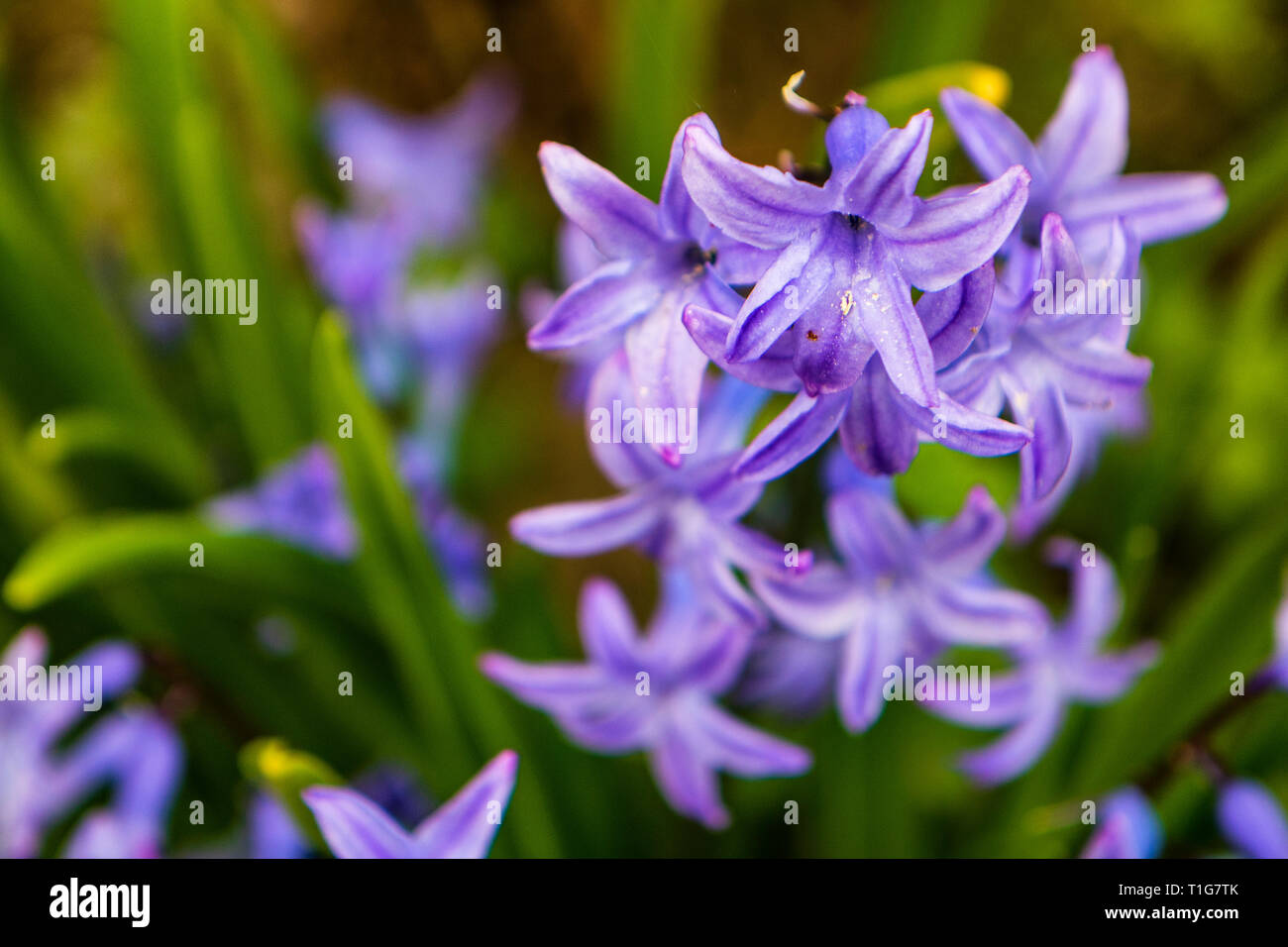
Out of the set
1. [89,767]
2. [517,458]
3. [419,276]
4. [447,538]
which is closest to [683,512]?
[447,538]

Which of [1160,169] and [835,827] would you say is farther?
[1160,169]

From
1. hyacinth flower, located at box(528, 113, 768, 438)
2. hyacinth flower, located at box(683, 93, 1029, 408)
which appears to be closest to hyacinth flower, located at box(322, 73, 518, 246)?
hyacinth flower, located at box(528, 113, 768, 438)

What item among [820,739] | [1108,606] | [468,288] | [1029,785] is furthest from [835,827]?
[468,288]

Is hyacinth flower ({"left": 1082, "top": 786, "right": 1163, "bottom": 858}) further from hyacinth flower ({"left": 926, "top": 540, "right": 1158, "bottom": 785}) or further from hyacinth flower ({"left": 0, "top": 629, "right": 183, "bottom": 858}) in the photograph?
hyacinth flower ({"left": 0, "top": 629, "right": 183, "bottom": 858})

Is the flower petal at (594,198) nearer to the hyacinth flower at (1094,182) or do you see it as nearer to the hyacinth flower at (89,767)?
the hyacinth flower at (1094,182)

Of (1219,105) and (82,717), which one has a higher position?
(1219,105)

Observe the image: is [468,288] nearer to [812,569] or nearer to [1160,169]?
[812,569]
